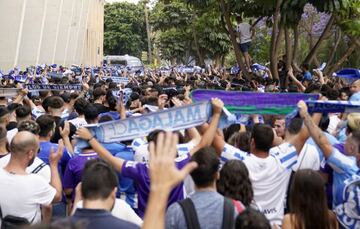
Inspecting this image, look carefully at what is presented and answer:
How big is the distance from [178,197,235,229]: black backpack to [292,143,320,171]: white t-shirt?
1.48 meters

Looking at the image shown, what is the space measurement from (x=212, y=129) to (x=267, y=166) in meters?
0.60

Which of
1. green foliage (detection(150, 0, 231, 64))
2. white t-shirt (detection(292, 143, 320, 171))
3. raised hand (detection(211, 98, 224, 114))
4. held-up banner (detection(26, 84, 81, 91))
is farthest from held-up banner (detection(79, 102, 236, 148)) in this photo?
green foliage (detection(150, 0, 231, 64))

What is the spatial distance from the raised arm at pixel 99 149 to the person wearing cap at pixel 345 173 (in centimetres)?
159

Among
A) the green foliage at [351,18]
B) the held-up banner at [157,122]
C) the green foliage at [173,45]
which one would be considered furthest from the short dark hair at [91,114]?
the green foliage at [173,45]

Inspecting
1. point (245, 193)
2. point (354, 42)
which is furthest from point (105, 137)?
point (354, 42)

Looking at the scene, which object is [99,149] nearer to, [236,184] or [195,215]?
[236,184]

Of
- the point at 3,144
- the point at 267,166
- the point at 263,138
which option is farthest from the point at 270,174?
the point at 3,144

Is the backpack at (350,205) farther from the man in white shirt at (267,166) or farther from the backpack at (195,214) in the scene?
the backpack at (195,214)

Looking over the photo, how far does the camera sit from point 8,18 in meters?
21.9

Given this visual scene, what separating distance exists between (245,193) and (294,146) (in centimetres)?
116

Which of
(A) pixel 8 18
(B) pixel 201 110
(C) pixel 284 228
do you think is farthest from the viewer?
(A) pixel 8 18

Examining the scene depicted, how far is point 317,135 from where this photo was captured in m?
4.36

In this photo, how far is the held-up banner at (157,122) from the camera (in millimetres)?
4434

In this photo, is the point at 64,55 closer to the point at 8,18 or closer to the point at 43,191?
the point at 8,18
